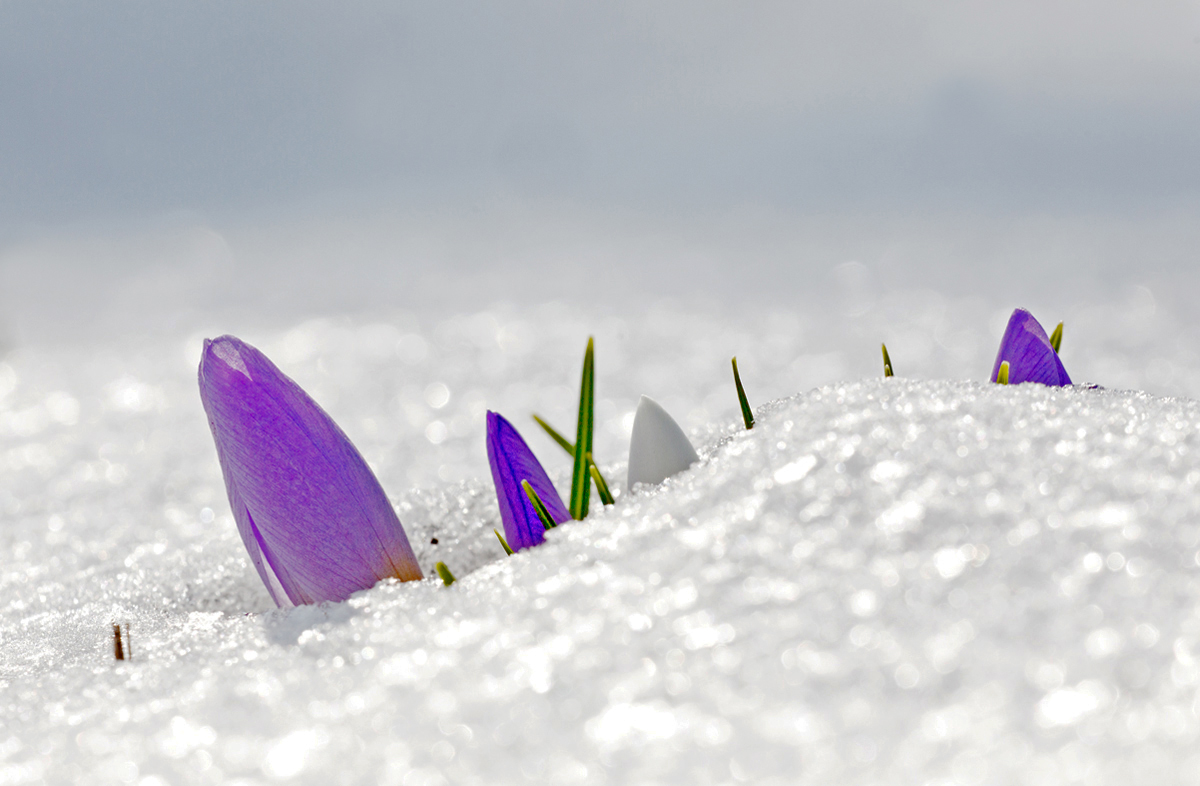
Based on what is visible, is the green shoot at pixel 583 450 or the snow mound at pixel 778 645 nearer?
the snow mound at pixel 778 645

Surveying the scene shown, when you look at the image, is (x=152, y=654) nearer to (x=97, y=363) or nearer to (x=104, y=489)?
(x=104, y=489)

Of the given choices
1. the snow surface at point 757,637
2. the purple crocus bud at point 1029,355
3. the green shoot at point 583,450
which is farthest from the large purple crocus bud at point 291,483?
the purple crocus bud at point 1029,355

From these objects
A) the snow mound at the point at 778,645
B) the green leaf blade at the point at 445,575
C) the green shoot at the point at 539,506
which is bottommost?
the snow mound at the point at 778,645

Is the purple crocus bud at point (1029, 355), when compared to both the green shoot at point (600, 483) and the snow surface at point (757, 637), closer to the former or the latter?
the snow surface at point (757, 637)

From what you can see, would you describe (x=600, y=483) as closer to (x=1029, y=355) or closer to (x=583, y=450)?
(x=583, y=450)

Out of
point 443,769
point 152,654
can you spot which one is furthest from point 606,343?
point 443,769

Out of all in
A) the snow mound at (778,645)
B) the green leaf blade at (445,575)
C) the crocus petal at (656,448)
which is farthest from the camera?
the crocus petal at (656,448)

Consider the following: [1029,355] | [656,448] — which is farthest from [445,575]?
[1029,355]
